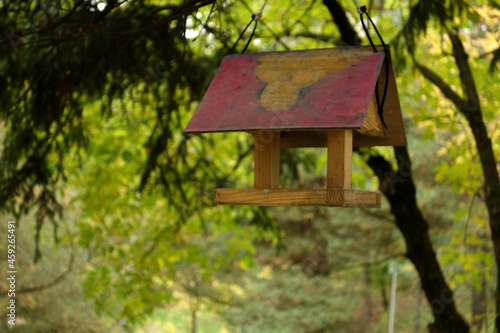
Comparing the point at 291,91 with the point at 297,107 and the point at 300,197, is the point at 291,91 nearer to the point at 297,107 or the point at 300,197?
the point at 297,107

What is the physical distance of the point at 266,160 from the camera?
1813 mm

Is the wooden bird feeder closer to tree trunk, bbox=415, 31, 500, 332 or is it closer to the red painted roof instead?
the red painted roof

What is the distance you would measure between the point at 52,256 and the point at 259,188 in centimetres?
777

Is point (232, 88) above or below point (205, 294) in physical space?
above

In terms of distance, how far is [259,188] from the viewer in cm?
176

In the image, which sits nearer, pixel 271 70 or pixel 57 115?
pixel 271 70

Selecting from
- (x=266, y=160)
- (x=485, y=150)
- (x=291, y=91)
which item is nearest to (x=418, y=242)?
(x=485, y=150)

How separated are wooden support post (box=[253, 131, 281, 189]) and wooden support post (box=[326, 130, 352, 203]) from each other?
0.23 metres

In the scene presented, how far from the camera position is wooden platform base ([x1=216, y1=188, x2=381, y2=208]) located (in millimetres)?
1570

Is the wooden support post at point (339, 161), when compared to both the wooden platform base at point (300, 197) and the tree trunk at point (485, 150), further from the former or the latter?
the tree trunk at point (485, 150)

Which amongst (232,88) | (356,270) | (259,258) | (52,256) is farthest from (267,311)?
(232,88)

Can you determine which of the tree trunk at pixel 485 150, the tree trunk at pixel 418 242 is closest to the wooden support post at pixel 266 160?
the tree trunk at pixel 418 242

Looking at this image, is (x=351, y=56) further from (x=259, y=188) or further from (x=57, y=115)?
(x=57, y=115)

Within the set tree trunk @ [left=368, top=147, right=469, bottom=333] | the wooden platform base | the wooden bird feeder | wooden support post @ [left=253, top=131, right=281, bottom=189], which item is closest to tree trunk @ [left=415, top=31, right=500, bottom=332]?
tree trunk @ [left=368, top=147, right=469, bottom=333]
